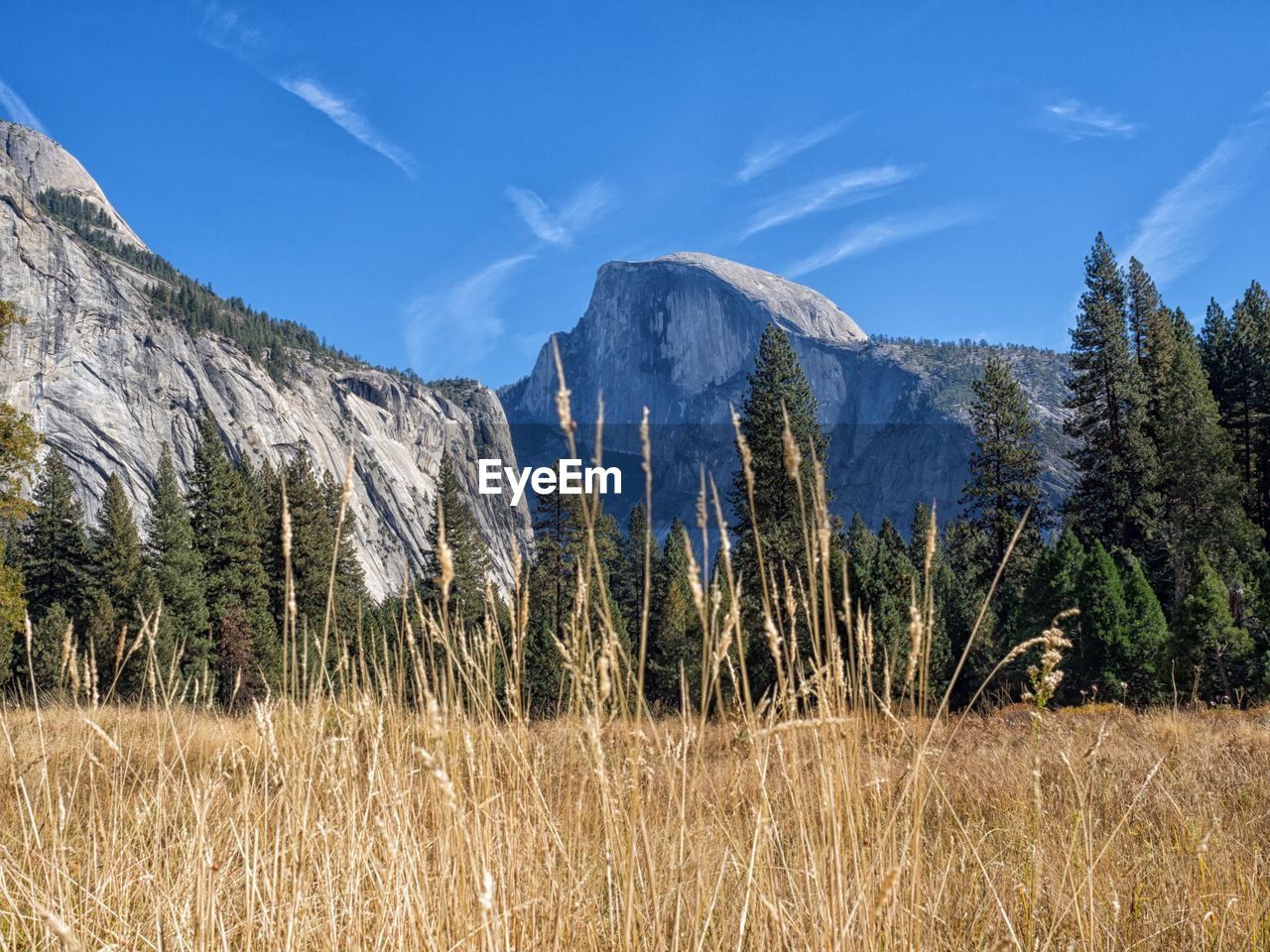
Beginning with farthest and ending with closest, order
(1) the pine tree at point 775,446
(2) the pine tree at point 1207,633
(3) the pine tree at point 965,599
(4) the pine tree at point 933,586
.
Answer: (3) the pine tree at point 965,599 → (1) the pine tree at point 775,446 → (2) the pine tree at point 1207,633 → (4) the pine tree at point 933,586

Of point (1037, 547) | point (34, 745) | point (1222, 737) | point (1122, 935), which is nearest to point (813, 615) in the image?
point (1122, 935)

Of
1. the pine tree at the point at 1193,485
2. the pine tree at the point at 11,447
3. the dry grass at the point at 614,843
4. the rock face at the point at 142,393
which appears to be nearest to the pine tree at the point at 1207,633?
the pine tree at the point at 1193,485

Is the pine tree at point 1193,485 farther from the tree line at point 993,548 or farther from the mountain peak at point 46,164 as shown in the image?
the mountain peak at point 46,164

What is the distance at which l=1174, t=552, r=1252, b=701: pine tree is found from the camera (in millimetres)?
18734

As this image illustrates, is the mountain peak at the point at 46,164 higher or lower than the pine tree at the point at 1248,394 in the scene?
higher

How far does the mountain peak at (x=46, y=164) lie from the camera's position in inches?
5960

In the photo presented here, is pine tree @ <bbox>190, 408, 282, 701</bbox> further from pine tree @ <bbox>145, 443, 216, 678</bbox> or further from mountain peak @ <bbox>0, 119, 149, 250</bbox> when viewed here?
mountain peak @ <bbox>0, 119, 149, 250</bbox>

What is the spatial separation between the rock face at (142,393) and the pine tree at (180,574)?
31.1 meters

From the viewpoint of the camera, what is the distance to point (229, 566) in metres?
37.0

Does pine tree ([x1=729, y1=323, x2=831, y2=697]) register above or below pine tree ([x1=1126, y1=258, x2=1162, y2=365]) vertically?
below

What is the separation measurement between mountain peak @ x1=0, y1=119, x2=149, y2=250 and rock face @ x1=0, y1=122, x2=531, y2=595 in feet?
189

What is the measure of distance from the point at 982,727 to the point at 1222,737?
261 cm

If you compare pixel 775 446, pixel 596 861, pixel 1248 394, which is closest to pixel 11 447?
pixel 775 446

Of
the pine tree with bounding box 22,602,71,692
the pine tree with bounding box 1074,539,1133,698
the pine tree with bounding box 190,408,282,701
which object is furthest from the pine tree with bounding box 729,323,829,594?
the pine tree with bounding box 22,602,71,692
